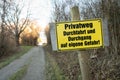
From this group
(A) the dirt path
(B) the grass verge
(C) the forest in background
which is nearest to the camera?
(C) the forest in background

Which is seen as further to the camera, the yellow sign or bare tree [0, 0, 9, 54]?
bare tree [0, 0, 9, 54]

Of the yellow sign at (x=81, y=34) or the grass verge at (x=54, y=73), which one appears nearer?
the yellow sign at (x=81, y=34)

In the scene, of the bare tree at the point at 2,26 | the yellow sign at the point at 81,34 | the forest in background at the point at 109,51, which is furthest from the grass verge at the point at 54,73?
the bare tree at the point at 2,26

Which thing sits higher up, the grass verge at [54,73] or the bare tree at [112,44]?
the bare tree at [112,44]

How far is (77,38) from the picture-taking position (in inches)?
203

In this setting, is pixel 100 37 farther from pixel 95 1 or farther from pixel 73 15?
pixel 95 1

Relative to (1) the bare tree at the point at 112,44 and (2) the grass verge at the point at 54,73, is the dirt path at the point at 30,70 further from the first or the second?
(1) the bare tree at the point at 112,44

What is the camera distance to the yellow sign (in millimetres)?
5133

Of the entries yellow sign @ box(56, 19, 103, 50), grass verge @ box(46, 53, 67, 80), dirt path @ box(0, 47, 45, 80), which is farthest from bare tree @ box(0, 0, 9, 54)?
yellow sign @ box(56, 19, 103, 50)

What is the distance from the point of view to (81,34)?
5.16m

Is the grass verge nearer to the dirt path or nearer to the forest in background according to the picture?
the dirt path

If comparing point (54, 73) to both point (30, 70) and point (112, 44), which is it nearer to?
point (30, 70)

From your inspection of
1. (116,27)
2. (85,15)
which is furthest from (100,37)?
(85,15)

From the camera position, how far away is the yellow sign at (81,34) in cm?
513
